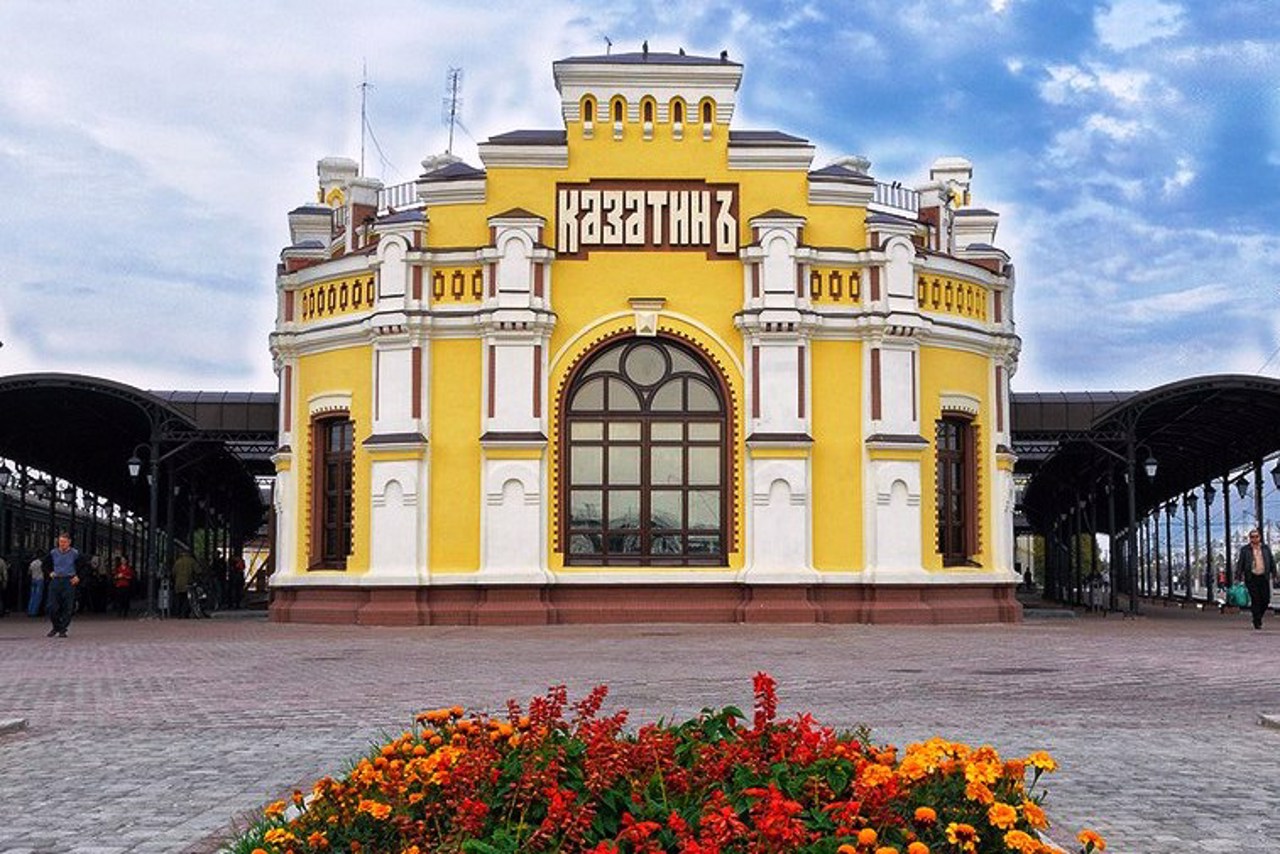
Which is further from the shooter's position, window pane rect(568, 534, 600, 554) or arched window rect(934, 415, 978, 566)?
arched window rect(934, 415, 978, 566)

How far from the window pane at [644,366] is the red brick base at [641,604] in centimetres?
377

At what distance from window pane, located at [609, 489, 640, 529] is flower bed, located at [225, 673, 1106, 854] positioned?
2095cm

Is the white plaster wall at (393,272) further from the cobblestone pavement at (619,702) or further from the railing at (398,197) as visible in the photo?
the cobblestone pavement at (619,702)

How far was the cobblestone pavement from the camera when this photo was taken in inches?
298

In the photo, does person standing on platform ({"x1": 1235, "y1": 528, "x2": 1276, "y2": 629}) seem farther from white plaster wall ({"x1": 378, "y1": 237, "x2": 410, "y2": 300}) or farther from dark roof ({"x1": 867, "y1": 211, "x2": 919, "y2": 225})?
white plaster wall ({"x1": 378, "y1": 237, "x2": 410, "y2": 300})

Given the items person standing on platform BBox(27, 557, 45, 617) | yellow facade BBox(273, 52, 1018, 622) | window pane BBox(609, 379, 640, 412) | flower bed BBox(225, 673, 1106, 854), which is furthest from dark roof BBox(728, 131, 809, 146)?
flower bed BBox(225, 673, 1106, 854)

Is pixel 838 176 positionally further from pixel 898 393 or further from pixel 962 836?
pixel 962 836

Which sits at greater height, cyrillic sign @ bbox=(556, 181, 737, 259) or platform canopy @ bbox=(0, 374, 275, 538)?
cyrillic sign @ bbox=(556, 181, 737, 259)

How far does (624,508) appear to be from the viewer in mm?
27578

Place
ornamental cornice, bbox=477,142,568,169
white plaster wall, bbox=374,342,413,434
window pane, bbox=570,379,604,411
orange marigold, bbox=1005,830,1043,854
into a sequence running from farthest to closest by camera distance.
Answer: ornamental cornice, bbox=477,142,568,169 < window pane, bbox=570,379,604,411 < white plaster wall, bbox=374,342,413,434 < orange marigold, bbox=1005,830,1043,854

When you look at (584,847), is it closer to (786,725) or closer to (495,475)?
(786,725)

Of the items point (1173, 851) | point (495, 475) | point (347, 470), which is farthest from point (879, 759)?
point (347, 470)

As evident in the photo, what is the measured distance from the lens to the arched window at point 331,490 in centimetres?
2866

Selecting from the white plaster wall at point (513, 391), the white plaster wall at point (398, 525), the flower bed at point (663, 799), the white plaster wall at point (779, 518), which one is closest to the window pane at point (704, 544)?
the white plaster wall at point (779, 518)
